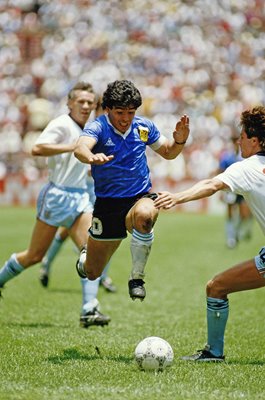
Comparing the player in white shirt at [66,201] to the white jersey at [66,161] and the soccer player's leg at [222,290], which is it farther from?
the soccer player's leg at [222,290]

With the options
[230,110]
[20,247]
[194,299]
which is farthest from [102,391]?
[230,110]

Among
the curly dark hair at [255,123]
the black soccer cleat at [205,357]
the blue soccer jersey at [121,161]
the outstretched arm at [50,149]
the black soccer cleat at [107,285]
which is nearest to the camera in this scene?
the curly dark hair at [255,123]

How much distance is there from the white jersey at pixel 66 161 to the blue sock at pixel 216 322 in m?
2.68

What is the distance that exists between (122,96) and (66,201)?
2.22 metres

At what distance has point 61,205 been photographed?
332 inches

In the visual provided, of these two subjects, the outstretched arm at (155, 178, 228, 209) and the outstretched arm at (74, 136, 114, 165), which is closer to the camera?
the outstretched arm at (155, 178, 228, 209)

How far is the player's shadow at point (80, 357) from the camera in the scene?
20.6 feet

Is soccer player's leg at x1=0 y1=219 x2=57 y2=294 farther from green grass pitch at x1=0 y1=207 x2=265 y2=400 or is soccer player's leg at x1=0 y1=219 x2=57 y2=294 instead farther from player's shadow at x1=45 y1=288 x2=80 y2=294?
player's shadow at x1=45 y1=288 x2=80 y2=294

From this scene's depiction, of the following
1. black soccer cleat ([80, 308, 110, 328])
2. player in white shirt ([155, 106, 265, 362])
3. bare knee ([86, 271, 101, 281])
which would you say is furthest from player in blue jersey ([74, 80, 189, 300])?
black soccer cleat ([80, 308, 110, 328])

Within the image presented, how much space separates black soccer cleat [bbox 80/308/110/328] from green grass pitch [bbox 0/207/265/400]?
0.26 feet

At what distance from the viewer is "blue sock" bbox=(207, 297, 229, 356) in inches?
251

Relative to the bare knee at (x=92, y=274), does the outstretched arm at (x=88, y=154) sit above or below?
above

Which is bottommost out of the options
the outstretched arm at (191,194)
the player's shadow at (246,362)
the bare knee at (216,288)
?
the player's shadow at (246,362)

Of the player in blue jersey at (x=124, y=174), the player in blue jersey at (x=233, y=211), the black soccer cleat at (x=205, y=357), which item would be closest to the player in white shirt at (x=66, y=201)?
the player in blue jersey at (x=124, y=174)
